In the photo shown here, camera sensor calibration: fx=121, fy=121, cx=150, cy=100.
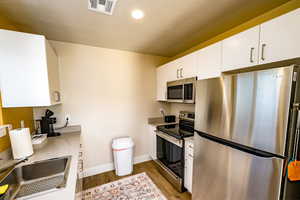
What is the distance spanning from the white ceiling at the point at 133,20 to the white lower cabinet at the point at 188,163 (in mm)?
1570

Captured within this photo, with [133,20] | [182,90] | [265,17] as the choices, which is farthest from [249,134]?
[133,20]

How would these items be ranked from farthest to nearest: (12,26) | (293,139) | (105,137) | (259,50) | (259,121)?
(105,137)
(12,26)
(259,50)
(259,121)
(293,139)

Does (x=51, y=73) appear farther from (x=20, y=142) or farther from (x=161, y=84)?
(x=161, y=84)

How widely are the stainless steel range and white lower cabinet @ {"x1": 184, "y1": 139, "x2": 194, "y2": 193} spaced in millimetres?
54

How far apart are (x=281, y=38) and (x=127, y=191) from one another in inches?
98.7

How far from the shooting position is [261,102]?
2.96ft

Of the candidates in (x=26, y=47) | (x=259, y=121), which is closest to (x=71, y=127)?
(x=26, y=47)

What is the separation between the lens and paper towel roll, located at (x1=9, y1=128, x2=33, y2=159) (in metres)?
1.14

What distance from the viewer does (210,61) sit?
1544 mm

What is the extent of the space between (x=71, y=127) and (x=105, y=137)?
616 mm

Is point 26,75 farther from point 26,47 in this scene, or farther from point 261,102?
point 261,102

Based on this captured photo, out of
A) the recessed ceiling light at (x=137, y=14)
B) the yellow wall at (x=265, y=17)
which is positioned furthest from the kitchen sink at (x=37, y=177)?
the yellow wall at (x=265, y=17)

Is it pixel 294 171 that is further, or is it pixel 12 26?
pixel 12 26

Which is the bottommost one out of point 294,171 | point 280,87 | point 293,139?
point 294,171
